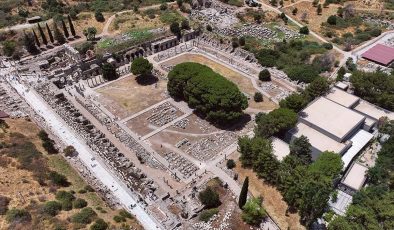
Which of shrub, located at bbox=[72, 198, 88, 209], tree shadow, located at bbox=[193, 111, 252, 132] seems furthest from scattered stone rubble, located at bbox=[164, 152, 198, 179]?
shrub, located at bbox=[72, 198, 88, 209]

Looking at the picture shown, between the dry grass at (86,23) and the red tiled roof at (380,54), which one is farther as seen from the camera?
the dry grass at (86,23)

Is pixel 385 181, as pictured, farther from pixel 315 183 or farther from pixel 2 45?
pixel 2 45

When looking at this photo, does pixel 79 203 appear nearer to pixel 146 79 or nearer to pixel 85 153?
pixel 85 153

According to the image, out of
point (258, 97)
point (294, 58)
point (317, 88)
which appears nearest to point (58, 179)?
point (258, 97)

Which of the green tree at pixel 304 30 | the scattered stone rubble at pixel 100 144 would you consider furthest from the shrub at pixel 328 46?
the scattered stone rubble at pixel 100 144

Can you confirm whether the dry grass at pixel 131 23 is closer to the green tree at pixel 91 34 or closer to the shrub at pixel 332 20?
the green tree at pixel 91 34
